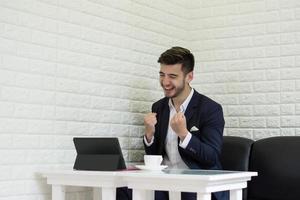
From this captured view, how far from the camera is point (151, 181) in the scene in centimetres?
235

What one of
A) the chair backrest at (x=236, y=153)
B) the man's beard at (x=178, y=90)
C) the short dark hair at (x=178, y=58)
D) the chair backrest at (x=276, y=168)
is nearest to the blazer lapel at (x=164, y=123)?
the man's beard at (x=178, y=90)

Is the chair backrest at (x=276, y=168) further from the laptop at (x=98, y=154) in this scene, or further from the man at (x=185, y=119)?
the laptop at (x=98, y=154)

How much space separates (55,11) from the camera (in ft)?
9.45

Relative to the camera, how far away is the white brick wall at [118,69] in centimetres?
269

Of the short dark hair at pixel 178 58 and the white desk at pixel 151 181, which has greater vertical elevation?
the short dark hair at pixel 178 58

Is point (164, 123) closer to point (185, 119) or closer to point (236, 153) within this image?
point (185, 119)

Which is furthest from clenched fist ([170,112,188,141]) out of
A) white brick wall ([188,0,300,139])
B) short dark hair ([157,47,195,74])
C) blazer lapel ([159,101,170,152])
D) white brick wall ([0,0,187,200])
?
white brick wall ([188,0,300,139])

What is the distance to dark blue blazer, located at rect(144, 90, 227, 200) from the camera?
9.36 ft

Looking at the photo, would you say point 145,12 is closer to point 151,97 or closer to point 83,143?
point 151,97

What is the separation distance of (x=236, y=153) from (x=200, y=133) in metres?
0.39

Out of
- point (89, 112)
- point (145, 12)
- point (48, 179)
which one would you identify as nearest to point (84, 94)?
point (89, 112)

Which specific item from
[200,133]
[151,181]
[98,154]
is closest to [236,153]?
[200,133]

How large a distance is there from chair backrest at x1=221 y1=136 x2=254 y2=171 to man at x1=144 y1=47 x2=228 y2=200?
0.22m

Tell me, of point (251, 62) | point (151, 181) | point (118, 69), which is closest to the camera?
point (151, 181)
